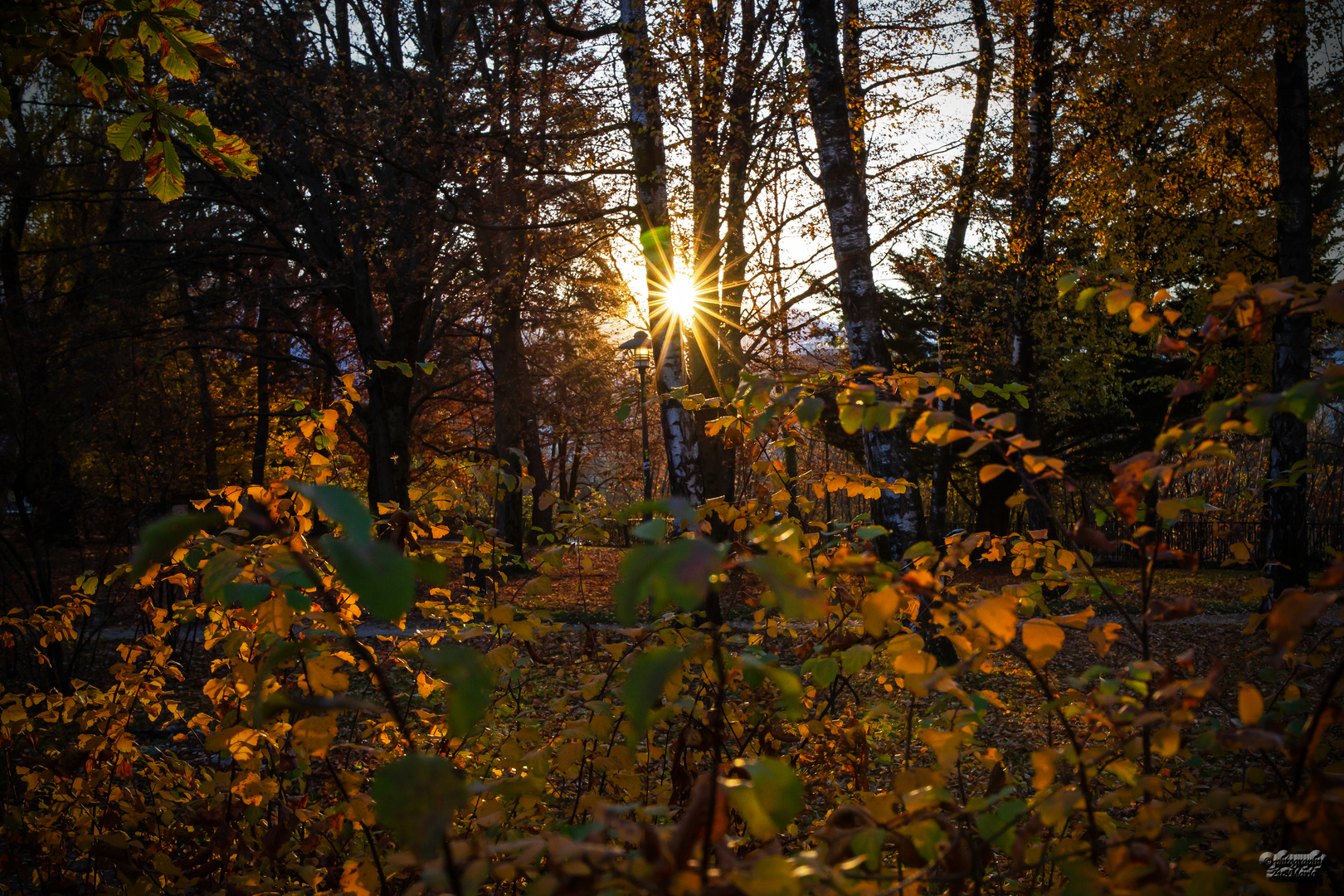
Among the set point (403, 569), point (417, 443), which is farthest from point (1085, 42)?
point (417, 443)

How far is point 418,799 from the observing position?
72 centimetres

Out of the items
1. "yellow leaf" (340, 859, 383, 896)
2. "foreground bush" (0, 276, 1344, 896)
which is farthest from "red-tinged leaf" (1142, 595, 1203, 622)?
"yellow leaf" (340, 859, 383, 896)

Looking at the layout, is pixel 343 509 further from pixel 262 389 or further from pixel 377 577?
pixel 262 389

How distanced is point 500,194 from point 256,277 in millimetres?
5172

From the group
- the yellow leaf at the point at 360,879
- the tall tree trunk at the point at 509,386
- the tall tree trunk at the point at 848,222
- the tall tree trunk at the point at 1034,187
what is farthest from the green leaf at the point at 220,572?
the tall tree trunk at the point at 509,386

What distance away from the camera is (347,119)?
8.31 m

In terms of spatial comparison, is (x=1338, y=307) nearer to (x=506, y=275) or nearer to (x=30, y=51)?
(x=30, y=51)

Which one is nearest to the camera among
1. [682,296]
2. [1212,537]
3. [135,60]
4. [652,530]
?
[652,530]

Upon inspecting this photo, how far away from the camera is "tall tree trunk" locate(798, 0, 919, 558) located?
571 cm

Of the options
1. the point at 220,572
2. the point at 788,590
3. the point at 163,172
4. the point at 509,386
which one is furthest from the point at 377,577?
the point at 509,386

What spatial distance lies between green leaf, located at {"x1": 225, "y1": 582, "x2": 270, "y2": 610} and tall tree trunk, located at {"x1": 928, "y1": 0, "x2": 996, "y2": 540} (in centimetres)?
736

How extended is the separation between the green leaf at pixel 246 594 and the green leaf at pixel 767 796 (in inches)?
26.0

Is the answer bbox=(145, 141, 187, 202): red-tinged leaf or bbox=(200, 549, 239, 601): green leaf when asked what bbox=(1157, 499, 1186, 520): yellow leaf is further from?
bbox=(145, 141, 187, 202): red-tinged leaf

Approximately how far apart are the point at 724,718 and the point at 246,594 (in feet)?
3.63
